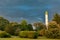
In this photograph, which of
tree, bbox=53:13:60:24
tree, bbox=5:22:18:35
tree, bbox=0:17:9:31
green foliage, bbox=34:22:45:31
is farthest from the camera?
tree, bbox=53:13:60:24

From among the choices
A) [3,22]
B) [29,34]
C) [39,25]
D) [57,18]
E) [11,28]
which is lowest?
[29,34]

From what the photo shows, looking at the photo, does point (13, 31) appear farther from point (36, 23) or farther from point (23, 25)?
point (36, 23)

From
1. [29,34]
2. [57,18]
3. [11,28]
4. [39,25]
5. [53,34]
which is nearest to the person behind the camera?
[29,34]

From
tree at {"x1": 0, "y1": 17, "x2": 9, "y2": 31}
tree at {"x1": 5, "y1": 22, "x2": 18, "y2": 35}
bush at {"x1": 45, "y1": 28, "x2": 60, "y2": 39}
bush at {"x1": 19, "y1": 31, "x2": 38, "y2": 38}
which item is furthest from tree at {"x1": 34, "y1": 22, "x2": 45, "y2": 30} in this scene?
bush at {"x1": 19, "y1": 31, "x2": 38, "y2": 38}

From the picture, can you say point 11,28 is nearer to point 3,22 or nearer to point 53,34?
point 3,22

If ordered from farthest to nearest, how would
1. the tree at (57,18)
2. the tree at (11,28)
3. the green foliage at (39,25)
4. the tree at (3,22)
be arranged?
the tree at (57,18), the green foliage at (39,25), the tree at (3,22), the tree at (11,28)

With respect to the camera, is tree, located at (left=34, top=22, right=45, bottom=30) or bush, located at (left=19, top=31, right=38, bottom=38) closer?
bush, located at (left=19, top=31, right=38, bottom=38)

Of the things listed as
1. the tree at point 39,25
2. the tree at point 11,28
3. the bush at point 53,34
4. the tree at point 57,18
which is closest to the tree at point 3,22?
the tree at point 11,28

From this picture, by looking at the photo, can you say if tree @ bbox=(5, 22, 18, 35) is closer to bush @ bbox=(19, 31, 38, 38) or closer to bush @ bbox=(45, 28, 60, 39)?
bush @ bbox=(19, 31, 38, 38)

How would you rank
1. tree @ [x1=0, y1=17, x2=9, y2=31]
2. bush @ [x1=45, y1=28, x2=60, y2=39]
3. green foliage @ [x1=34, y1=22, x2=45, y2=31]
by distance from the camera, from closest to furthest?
bush @ [x1=45, y1=28, x2=60, y2=39]
tree @ [x1=0, y1=17, x2=9, y2=31]
green foliage @ [x1=34, y1=22, x2=45, y2=31]

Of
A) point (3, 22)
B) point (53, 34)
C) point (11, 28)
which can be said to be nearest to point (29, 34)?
point (53, 34)

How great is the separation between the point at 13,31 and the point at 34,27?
17.3 feet

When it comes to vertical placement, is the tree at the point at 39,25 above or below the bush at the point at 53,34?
above

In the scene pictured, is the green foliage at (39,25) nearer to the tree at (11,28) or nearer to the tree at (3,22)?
the tree at (11,28)
